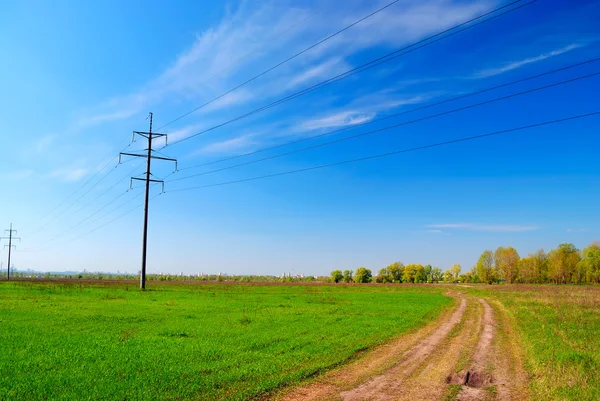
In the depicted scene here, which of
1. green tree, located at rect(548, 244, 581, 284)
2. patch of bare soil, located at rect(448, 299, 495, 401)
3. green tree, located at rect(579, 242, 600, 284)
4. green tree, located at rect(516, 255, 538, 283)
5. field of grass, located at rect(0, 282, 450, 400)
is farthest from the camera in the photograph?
green tree, located at rect(516, 255, 538, 283)

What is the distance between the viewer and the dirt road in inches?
440

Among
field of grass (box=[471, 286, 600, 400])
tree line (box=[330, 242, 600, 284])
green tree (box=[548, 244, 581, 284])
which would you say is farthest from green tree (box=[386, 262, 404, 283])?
field of grass (box=[471, 286, 600, 400])

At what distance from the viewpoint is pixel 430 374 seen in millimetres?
13398

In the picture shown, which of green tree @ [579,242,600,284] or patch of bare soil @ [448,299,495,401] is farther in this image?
green tree @ [579,242,600,284]

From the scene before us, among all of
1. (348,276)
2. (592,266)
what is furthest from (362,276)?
(592,266)

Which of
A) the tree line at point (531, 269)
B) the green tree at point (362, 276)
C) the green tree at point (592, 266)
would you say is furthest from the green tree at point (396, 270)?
the green tree at point (592, 266)

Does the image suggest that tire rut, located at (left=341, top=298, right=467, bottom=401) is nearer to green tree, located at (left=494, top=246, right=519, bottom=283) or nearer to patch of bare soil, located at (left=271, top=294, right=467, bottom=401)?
patch of bare soil, located at (left=271, top=294, right=467, bottom=401)

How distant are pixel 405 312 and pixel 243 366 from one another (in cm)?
2312

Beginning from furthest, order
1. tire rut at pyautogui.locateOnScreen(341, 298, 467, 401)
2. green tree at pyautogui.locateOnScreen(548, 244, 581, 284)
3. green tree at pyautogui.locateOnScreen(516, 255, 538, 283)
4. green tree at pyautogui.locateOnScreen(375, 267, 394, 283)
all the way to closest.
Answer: green tree at pyautogui.locateOnScreen(375, 267, 394, 283), green tree at pyautogui.locateOnScreen(516, 255, 538, 283), green tree at pyautogui.locateOnScreen(548, 244, 581, 284), tire rut at pyautogui.locateOnScreen(341, 298, 467, 401)

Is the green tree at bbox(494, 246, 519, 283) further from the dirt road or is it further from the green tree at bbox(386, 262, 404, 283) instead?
the dirt road

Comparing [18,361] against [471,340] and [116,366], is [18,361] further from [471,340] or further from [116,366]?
[471,340]

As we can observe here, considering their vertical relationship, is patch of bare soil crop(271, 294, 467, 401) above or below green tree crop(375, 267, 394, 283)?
above

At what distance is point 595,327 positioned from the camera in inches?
967

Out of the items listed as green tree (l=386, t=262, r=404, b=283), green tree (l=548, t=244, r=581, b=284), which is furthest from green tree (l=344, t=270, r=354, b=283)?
green tree (l=548, t=244, r=581, b=284)
